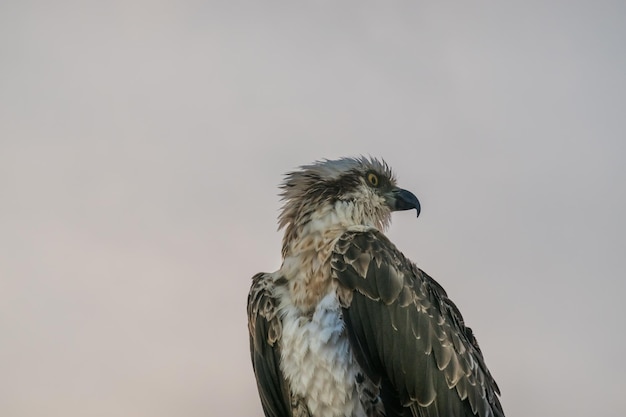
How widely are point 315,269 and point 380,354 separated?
2.75ft

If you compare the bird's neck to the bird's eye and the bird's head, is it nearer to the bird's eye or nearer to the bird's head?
the bird's head

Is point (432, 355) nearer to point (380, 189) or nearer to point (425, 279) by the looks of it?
point (425, 279)

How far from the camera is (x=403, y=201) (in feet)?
19.8

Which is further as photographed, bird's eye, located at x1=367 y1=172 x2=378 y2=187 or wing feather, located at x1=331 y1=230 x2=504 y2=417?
bird's eye, located at x1=367 y1=172 x2=378 y2=187

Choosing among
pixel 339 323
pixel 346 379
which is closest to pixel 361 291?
pixel 339 323

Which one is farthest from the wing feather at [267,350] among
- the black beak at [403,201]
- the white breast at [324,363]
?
the black beak at [403,201]

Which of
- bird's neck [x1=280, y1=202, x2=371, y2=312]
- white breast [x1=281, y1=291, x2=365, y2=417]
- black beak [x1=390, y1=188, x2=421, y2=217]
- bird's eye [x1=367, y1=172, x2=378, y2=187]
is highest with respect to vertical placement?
bird's eye [x1=367, y1=172, x2=378, y2=187]

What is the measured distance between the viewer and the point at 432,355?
4.71m

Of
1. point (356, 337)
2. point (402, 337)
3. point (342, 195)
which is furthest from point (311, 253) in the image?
point (402, 337)

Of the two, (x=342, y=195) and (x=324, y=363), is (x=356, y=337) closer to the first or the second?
(x=324, y=363)

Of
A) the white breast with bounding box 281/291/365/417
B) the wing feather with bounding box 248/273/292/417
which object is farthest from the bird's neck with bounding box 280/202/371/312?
the wing feather with bounding box 248/273/292/417

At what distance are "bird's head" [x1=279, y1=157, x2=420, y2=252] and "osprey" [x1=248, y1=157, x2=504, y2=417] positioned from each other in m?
0.07

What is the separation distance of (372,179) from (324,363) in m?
1.93

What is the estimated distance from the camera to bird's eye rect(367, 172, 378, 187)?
5.94 m
